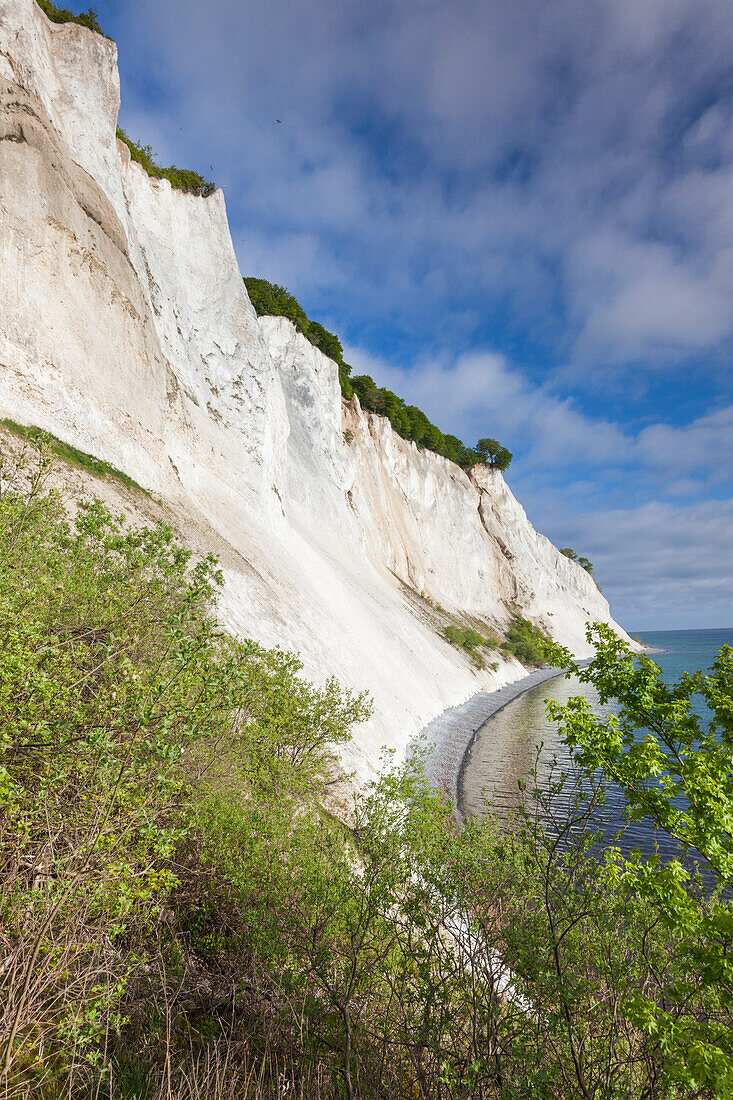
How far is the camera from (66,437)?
57.7 ft

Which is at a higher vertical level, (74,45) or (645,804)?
(74,45)

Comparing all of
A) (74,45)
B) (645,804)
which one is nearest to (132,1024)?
(645,804)

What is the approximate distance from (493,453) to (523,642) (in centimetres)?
2977

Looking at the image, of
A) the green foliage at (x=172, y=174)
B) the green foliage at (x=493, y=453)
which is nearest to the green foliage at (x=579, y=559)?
the green foliage at (x=493, y=453)

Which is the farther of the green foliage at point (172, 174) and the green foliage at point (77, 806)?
the green foliage at point (172, 174)

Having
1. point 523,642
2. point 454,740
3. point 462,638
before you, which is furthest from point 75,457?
point 523,642

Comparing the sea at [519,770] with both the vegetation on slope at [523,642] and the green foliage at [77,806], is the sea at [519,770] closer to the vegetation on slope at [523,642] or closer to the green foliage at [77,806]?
the green foliage at [77,806]

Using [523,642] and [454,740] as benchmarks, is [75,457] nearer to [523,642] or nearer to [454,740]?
[454,740]

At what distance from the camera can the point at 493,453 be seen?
75.4 meters

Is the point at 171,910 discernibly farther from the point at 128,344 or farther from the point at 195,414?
the point at 195,414

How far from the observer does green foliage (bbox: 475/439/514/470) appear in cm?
7506

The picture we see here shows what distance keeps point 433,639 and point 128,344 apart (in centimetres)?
2741

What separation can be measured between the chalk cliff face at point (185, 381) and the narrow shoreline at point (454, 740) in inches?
37.3

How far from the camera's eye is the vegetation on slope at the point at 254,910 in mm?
3902
